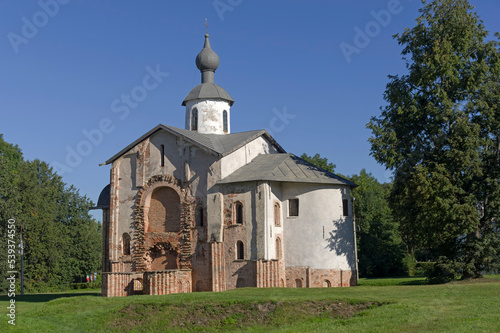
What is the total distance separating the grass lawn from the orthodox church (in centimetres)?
593

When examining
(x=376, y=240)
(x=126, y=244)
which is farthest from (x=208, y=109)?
(x=376, y=240)

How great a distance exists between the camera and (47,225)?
48438 mm

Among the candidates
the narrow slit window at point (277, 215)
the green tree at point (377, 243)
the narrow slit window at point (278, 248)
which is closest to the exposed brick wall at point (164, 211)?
the narrow slit window at point (277, 215)

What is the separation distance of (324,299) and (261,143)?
53.8 ft

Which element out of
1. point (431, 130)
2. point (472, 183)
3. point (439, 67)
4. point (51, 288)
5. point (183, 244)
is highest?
point (439, 67)

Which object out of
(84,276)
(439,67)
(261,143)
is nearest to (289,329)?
(439,67)

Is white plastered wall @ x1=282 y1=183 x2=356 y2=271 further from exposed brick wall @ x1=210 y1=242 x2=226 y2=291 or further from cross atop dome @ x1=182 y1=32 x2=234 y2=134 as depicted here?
cross atop dome @ x1=182 y1=32 x2=234 y2=134

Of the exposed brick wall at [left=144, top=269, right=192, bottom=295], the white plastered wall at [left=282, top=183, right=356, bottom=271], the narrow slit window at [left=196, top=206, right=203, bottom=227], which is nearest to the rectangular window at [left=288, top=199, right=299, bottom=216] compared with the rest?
the white plastered wall at [left=282, top=183, right=356, bottom=271]

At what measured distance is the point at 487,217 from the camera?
1033 inches

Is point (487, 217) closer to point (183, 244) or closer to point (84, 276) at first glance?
point (183, 244)

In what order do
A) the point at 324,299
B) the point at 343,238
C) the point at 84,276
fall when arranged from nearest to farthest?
the point at 324,299 < the point at 343,238 < the point at 84,276

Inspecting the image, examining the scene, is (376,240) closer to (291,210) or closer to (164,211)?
(291,210)

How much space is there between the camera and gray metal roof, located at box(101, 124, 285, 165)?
29.9 metres

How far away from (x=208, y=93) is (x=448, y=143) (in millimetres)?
16358
